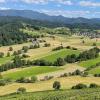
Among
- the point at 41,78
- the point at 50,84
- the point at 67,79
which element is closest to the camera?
the point at 50,84

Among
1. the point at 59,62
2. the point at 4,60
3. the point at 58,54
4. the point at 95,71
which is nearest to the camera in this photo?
the point at 95,71

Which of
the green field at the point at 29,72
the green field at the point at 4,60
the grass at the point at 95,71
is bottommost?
the green field at the point at 4,60

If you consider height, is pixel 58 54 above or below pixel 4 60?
above

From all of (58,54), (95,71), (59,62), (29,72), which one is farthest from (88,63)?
(29,72)

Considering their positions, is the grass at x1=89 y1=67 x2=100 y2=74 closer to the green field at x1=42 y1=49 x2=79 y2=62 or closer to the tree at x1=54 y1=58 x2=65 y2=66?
the tree at x1=54 y1=58 x2=65 y2=66

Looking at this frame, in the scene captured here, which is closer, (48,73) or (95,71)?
(95,71)

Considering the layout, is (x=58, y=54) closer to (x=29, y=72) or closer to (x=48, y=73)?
(x=29, y=72)

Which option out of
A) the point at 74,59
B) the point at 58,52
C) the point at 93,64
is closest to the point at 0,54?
the point at 58,52

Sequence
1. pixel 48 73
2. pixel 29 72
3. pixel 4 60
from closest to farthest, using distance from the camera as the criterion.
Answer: pixel 48 73 < pixel 29 72 < pixel 4 60

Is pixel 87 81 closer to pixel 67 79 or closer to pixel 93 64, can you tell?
pixel 67 79

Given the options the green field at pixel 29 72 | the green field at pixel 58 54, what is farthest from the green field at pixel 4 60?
the green field at pixel 29 72

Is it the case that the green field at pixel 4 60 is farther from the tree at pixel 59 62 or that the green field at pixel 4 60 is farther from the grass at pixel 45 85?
the grass at pixel 45 85
